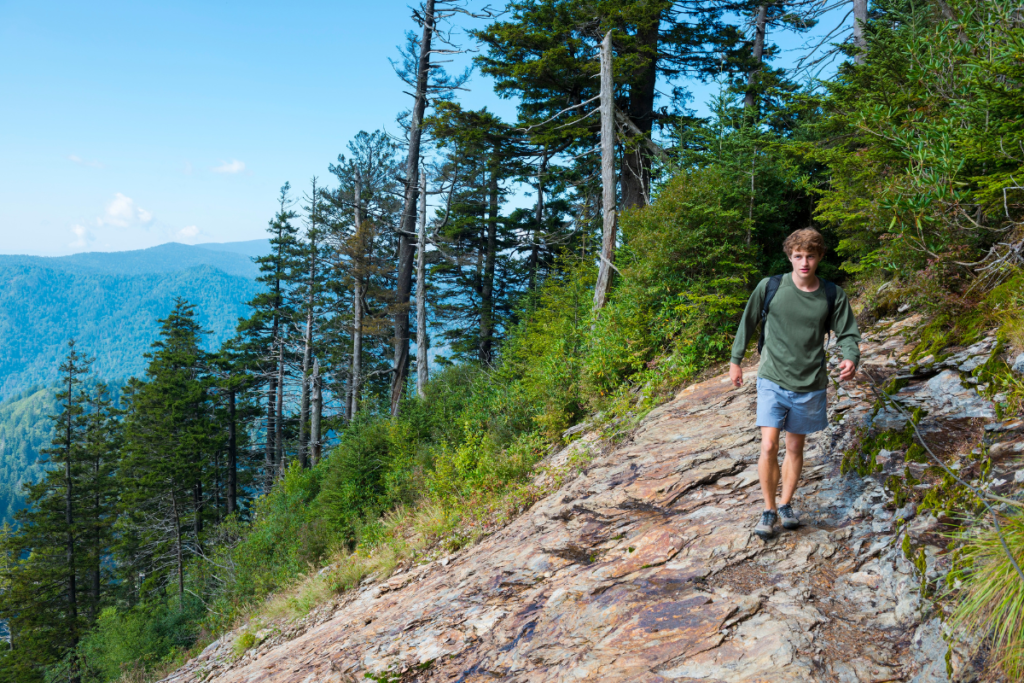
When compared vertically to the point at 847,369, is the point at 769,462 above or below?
below

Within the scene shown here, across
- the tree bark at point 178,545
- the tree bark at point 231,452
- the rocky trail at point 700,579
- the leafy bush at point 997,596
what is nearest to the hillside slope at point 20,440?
the tree bark at point 231,452

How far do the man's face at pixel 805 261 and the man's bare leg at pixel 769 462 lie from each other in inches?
41.6

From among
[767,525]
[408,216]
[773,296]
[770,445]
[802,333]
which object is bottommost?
[767,525]

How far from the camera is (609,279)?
11102 millimetres

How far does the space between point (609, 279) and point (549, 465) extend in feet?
17.0

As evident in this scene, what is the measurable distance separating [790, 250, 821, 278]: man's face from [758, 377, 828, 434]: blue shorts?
76 centimetres

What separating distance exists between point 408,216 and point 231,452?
2224 centimetres

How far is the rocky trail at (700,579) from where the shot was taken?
276 cm

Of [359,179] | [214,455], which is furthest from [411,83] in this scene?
[214,455]

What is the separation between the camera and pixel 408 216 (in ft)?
57.0

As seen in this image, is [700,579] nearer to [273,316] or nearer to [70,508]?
[273,316]

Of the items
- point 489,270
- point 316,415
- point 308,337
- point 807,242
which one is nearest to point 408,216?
point 489,270

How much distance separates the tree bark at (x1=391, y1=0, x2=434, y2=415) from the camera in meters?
17.1

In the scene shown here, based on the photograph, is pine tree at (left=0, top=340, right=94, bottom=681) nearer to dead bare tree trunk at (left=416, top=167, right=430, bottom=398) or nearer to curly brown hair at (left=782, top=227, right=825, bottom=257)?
dead bare tree trunk at (left=416, top=167, right=430, bottom=398)
